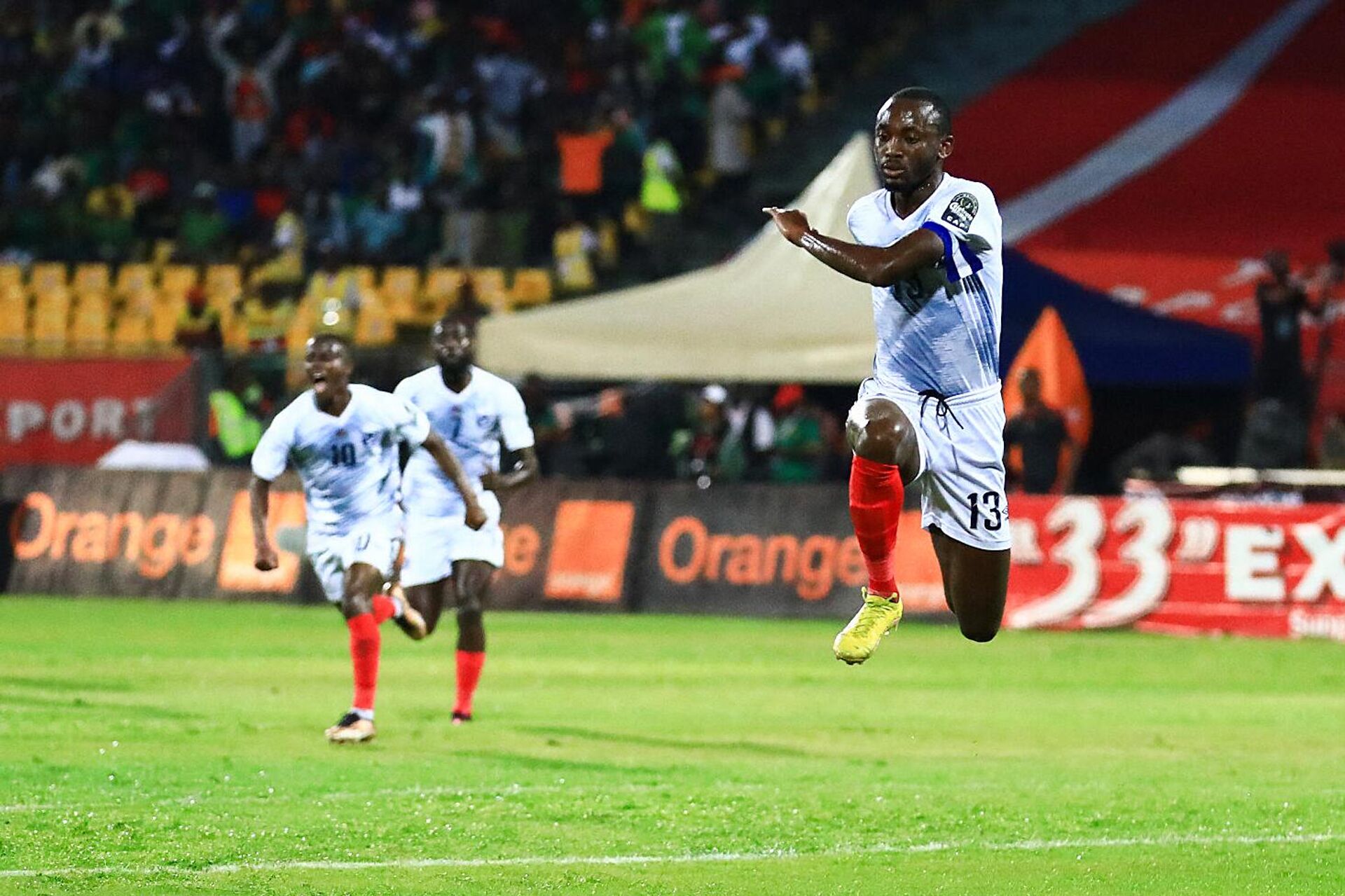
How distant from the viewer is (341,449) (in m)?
14.1

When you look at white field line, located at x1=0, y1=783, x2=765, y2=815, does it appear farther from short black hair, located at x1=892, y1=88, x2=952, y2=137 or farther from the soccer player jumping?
short black hair, located at x1=892, y1=88, x2=952, y2=137

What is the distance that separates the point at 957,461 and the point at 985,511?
202 mm

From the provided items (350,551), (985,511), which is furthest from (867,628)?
(350,551)

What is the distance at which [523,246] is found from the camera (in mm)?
29094

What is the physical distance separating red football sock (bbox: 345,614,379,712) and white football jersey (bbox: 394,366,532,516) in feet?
4.77

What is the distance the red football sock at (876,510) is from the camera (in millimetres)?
9055

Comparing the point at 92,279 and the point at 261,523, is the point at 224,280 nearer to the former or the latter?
the point at 92,279

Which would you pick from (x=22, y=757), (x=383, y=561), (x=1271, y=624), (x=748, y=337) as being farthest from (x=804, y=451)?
(x=22, y=757)

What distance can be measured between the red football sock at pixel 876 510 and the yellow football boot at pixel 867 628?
0.07 metres

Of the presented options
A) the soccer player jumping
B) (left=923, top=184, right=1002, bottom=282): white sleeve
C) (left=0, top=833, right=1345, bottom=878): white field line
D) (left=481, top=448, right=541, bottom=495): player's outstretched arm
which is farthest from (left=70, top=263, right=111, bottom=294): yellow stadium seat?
(left=923, top=184, right=1002, bottom=282): white sleeve

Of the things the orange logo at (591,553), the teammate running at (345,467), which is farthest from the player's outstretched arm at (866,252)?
the orange logo at (591,553)

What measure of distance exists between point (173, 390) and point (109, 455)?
0.96m

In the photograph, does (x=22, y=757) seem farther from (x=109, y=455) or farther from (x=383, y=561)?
(x=109, y=455)

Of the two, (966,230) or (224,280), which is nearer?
(966,230)
